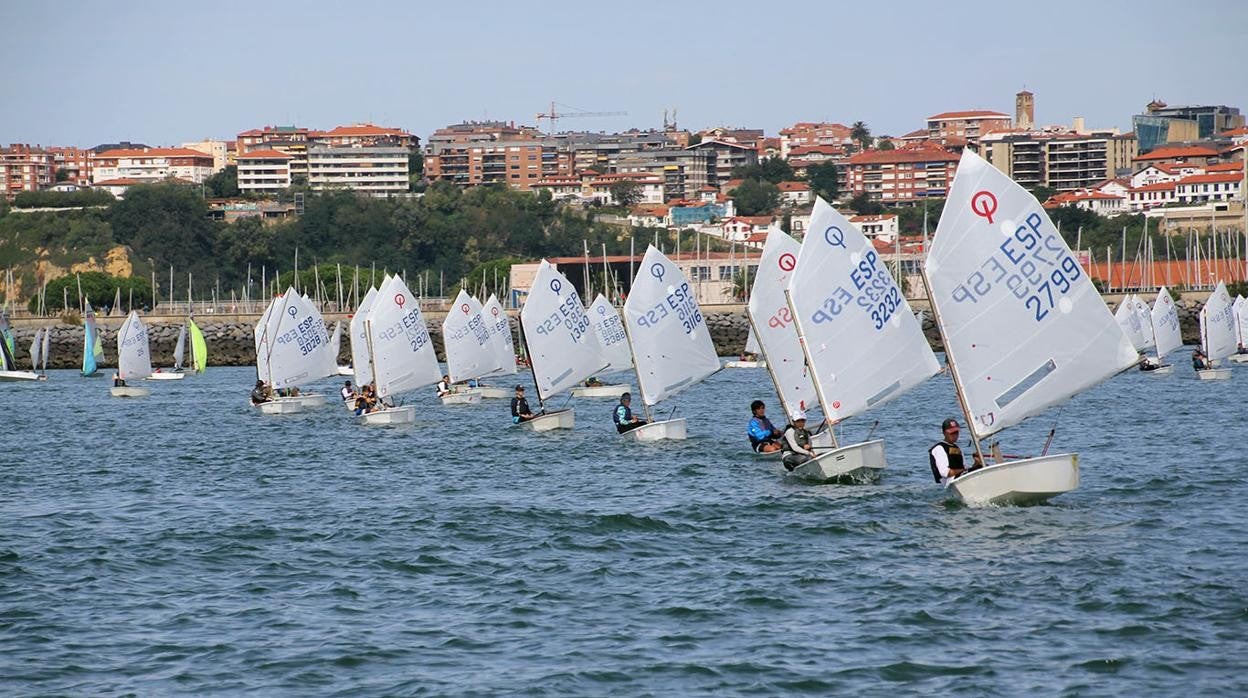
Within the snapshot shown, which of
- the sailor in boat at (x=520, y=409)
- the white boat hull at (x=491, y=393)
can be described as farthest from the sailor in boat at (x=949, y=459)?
the white boat hull at (x=491, y=393)

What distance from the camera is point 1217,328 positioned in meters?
62.5

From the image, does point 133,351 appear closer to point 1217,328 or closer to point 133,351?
point 133,351

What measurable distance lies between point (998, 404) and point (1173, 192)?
18571 cm

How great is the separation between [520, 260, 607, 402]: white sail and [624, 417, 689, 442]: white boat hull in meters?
5.80

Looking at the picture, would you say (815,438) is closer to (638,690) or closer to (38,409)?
(638,690)

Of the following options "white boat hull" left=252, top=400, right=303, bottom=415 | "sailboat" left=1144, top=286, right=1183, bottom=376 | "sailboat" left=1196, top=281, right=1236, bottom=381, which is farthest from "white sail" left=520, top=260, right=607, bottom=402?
"sailboat" left=1144, top=286, right=1183, bottom=376

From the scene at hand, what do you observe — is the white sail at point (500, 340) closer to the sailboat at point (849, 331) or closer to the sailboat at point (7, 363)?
the sailboat at point (7, 363)

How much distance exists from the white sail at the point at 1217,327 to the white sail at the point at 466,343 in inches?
1090

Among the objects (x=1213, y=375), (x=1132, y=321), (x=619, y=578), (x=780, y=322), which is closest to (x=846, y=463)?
(x=780, y=322)

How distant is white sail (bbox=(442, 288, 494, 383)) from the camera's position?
5200 cm

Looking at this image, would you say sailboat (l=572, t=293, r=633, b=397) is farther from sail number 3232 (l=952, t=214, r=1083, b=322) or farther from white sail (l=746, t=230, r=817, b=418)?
sail number 3232 (l=952, t=214, r=1083, b=322)

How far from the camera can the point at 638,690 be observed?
15.1 m

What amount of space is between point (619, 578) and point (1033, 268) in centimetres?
771

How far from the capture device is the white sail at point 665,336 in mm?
36344
